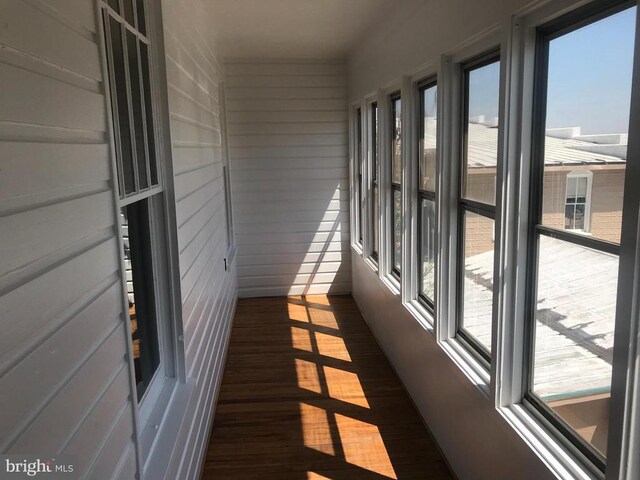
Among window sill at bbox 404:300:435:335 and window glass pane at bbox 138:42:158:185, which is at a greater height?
window glass pane at bbox 138:42:158:185

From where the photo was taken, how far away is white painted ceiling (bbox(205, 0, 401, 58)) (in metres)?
3.68

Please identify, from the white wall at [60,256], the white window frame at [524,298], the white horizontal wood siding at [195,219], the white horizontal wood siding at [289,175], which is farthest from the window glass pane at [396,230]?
the white wall at [60,256]

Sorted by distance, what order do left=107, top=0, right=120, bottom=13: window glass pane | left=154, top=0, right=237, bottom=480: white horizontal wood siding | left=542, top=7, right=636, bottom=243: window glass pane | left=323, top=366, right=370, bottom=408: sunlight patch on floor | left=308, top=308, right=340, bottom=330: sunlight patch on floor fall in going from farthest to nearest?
left=308, top=308, right=340, bottom=330: sunlight patch on floor
left=323, top=366, right=370, bottom=408: sunlight patch on floor
left=154, top=0, right=237, bottom=480: white horizontal wood siding
left=107, top=0, right=120, bottom=13: window glass pane
left=542, top=7, right=636, bottom=243: window glass pane

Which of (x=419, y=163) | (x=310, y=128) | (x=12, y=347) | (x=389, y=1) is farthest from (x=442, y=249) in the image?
(x=310, y=128)

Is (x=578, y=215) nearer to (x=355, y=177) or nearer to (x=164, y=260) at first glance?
(x=164, y=260)

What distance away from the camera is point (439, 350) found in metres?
2.86

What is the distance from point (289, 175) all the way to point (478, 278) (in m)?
3.84

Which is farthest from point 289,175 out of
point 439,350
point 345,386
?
point 439,350

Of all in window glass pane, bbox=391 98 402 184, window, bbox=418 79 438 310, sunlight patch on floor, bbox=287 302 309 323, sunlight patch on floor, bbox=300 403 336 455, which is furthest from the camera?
sunlight patch on floor, bbox=287 302 309 323

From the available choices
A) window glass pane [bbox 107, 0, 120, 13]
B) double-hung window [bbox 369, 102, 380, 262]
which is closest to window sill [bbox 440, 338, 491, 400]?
window glass pane [bbox 107, 0, 120, 13]

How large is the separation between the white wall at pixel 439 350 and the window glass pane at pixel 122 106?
140 centimetres

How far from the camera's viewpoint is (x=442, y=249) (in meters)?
2.77

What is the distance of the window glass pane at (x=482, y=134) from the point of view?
7.44 ft

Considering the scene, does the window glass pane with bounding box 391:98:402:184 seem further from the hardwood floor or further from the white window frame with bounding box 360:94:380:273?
the hardwood floor
